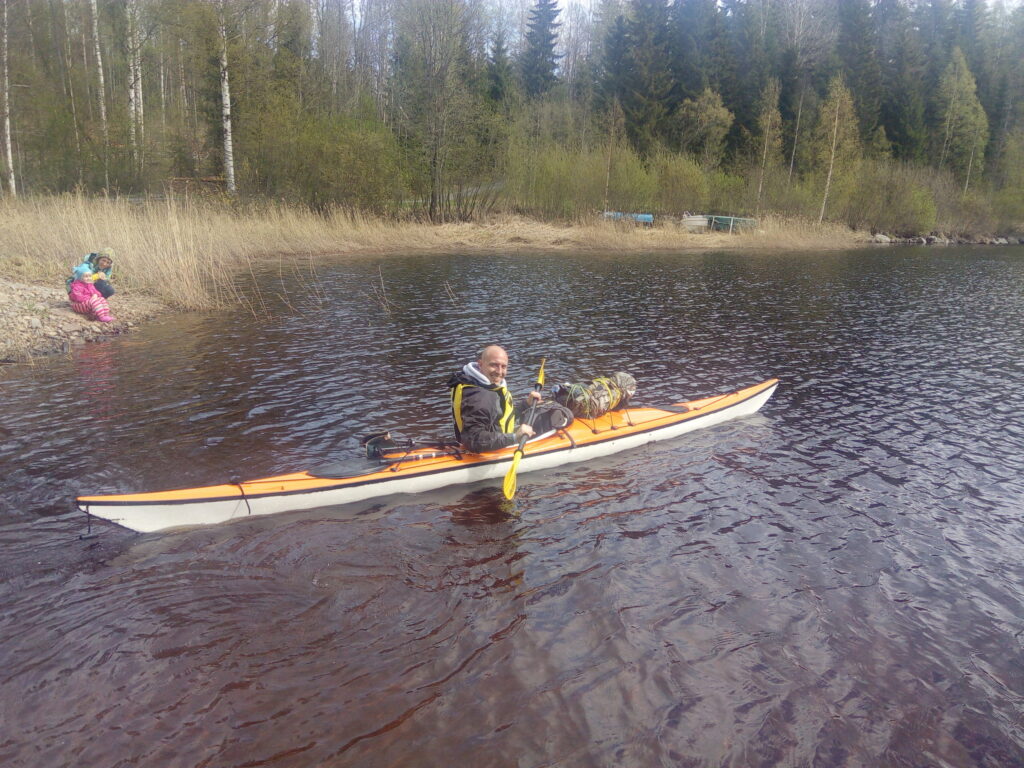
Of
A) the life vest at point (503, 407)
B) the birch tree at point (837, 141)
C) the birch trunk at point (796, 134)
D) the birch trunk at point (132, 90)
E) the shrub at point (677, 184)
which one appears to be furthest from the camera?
the birch trunk at point (796, 134)

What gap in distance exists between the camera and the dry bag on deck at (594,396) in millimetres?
6367

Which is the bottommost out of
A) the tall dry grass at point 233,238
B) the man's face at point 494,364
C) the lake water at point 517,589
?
the lake water at point 517,589

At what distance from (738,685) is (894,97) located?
46553mm

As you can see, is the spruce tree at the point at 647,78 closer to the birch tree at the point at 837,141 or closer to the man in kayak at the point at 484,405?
the birch tree at the point at 837,141

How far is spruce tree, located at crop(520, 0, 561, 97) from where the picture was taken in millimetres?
40500

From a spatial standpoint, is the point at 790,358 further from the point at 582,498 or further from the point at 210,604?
the point at 210,604

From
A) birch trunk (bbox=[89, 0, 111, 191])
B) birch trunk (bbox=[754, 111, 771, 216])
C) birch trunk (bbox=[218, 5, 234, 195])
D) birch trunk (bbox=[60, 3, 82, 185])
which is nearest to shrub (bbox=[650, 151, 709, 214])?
birch trunk (bbox=[754, 111, 771, 216])

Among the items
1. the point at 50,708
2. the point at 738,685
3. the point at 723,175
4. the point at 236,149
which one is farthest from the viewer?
the point at 723,175

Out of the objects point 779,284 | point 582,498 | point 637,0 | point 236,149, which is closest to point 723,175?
point 637,0

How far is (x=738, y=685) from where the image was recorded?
3.40 m

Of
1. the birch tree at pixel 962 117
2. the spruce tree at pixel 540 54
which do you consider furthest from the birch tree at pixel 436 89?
the birch tree at pixel 962 117

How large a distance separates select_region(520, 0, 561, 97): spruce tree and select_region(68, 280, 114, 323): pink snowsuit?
34.8 metres

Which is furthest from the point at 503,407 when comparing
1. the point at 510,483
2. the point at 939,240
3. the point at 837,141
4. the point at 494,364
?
the point at 939,240

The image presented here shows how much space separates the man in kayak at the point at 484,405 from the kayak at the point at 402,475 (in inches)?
5.1
